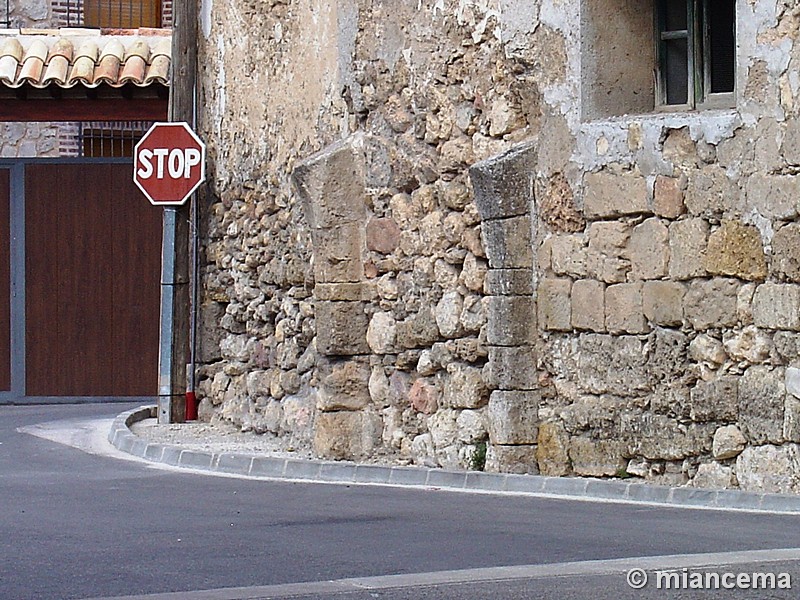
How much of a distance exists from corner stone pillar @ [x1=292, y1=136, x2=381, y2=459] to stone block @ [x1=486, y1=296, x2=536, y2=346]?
1.34m

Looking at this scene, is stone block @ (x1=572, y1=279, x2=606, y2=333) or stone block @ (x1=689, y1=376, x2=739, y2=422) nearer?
stone block @ (x1=689, y1=376, x2=739, y2=422)

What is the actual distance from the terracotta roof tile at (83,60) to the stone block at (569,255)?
6536 mm

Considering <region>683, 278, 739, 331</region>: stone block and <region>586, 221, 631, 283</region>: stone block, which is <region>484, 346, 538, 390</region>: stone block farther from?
<region>683, 278, 739, 331</region>: stone block

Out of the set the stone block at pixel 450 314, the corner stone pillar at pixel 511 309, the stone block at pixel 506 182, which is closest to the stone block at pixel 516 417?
the corner stone pillar at pixel 511 309

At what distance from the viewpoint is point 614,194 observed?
10.2 m

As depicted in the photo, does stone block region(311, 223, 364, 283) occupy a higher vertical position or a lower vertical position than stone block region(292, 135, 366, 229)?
lower

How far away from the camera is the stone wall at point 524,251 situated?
31.4ft

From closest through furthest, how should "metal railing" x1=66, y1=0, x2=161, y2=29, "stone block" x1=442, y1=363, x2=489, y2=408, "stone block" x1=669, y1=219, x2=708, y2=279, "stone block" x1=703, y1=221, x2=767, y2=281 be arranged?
"stone block" x1=703, y1=221, x2=767, y2=281 < "stone block" x1=669, y1=219, x2=708, y2=279 < "stone block" x1=442, y1=363, x2=489, y2=408 < "metal railing" x1=66, y1=0, x2=161, y2=29

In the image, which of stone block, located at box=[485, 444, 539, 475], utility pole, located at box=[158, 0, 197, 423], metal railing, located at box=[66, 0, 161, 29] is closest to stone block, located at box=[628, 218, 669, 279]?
stone block, located at box=[485, 444, 539, 475]

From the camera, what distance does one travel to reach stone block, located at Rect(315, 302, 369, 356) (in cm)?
1171

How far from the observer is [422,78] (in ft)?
37.1

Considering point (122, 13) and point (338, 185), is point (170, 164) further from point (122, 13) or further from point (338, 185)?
point (122, 13)

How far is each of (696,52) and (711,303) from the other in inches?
64.7

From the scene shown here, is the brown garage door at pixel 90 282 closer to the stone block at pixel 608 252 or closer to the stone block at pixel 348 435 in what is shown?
the stone block at pixel 348 435
